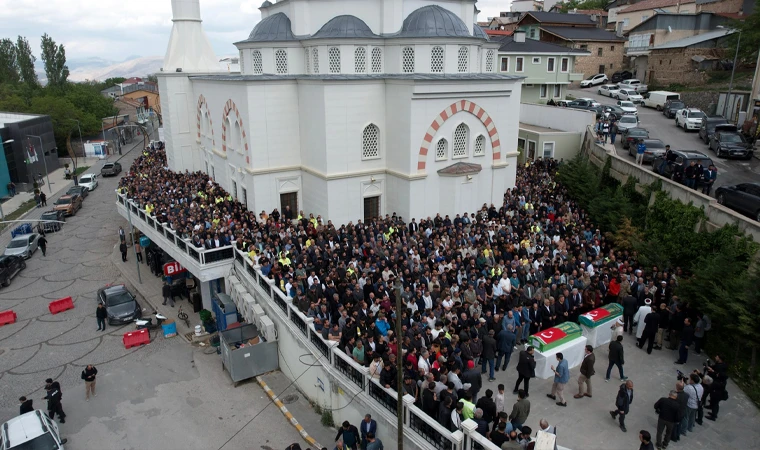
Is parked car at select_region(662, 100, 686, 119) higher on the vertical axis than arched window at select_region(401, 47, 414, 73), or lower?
lower

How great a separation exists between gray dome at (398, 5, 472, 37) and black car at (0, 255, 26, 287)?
20752mm

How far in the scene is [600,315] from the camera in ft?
46.0

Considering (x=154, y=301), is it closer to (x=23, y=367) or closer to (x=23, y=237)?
(x=23, y=367)

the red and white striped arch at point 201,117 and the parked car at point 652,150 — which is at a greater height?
the red and white striped arch at point 201,117

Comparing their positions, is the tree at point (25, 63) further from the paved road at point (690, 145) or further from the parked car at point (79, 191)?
the paved road at point (690, 145)

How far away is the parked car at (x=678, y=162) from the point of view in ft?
67.5

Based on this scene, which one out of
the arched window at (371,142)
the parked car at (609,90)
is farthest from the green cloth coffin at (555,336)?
the parked car at (609,90)

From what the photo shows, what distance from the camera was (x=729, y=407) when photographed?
473 inches

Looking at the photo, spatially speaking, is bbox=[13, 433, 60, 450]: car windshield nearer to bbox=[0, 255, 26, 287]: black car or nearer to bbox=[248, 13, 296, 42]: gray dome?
bbox=[0, 255, 26, 287]: black car

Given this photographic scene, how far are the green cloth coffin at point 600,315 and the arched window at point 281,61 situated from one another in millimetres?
17399

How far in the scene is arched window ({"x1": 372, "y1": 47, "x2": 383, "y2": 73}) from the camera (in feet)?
77.0

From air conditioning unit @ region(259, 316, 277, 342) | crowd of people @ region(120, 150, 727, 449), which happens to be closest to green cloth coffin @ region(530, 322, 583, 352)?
crowd of people @ region(120, 150, 727, 449)

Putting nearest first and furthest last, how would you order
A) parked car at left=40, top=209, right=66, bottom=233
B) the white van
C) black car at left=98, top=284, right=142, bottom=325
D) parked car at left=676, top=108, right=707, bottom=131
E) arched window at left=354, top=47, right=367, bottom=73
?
black car at left=98, top=284, right=142, bottom=325 < arched window at left=354, top=47, right=367, bottom=73 < parked car at left=676, top=108, right=707, bottom=131 < parked car at left=40, top=209, right=66, bottom=233 < the white van

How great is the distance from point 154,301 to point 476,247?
1379 cm
